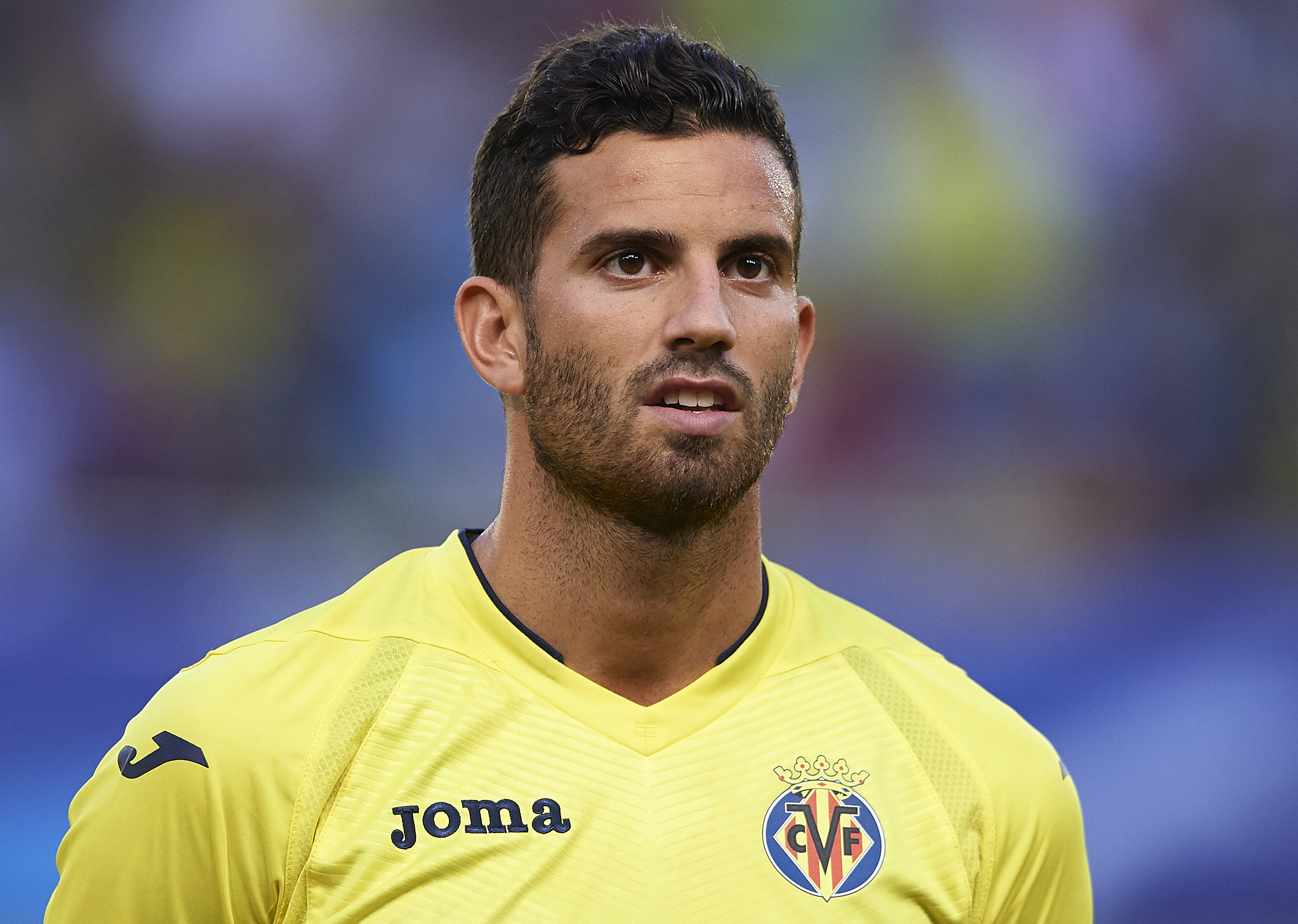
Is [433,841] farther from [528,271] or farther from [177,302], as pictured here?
[177,302]

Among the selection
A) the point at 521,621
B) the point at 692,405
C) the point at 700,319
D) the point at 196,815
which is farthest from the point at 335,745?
the point at 700,319

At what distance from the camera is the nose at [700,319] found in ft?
7.33

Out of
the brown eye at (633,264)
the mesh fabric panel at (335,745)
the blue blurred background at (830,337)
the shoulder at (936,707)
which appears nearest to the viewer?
the mesh fabric panel at (335,745)

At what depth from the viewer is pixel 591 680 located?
240cm

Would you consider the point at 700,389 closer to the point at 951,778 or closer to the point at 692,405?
the point at 692,405

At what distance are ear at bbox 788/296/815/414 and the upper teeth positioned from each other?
29cm

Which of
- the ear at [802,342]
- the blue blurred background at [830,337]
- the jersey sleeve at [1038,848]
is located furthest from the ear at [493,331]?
the blue blurred background at [830,337]

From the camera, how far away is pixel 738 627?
100.0 inches

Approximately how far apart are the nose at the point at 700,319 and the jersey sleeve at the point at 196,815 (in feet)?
2.89

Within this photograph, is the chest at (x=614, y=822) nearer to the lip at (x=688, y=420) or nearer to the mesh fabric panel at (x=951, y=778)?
the mesh fabric panel at (x=951, y=778)

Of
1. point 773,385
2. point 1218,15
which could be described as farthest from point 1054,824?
point 1218,15

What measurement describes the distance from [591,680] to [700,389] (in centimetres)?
58

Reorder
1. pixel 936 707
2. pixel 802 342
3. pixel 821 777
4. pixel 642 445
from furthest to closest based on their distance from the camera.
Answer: pixel 802 342 → pixel 936 707 → pixel 821 777 → pixel 642 445

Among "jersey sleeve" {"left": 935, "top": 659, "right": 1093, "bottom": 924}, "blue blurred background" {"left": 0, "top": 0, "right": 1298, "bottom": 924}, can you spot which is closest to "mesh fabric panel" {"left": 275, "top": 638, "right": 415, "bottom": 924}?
"jersey sleeve" {"left": 935, "top": 659, "right": 1093, "bottom": 924}
